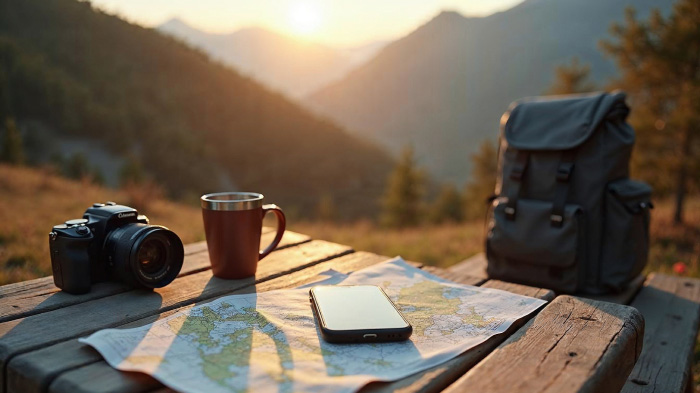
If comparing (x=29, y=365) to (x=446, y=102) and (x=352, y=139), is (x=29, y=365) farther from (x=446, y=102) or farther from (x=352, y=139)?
(x=446, y=102)

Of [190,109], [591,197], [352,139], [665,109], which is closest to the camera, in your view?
[591,197]

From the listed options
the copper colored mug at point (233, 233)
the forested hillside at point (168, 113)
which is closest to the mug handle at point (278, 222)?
the copper colored mug at point (233, 233)

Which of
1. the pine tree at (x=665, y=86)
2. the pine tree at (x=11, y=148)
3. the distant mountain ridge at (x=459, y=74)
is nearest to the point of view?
the pine tree at (x=665, y=86)

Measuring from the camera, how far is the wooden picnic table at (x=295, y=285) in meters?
0.75

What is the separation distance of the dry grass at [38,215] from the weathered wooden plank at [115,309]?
1.86 meters

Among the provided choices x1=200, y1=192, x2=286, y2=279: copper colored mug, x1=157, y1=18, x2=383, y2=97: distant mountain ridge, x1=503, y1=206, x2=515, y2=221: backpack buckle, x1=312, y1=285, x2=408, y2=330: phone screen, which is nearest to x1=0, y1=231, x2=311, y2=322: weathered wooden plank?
x1=200, y1=192, x2=286, y2=279: copper colored mug

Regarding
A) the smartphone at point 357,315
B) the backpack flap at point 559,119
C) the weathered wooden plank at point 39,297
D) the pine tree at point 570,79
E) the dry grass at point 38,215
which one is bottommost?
the dry grass at point 38,215

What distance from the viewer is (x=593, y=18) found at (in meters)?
79.4

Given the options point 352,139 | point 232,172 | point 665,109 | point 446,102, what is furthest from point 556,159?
point 446,102

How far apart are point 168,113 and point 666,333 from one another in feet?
61.9

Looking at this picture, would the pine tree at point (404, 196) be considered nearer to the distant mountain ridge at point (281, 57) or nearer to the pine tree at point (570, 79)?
the pine tree at point (570, 79)

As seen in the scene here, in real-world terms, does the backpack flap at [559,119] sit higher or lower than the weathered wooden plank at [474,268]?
higher

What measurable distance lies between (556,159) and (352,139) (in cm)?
2250

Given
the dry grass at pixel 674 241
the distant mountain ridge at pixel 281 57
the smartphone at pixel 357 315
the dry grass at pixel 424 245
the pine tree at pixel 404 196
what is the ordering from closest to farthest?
the smartphone at pixel 357 315, the dry grass at pixel 674 241, the dry grass at pixel 424 245, the pine tree at pixel 404 196, the distant mountain ridge at pixel 281 57
